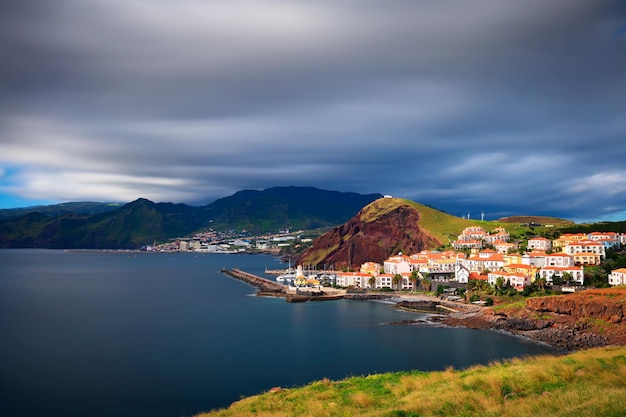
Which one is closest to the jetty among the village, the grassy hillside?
the village

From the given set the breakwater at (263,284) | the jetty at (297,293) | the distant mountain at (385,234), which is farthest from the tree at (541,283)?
the distant mountain at (385,234)

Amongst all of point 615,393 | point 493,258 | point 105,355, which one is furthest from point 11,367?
point 493,258

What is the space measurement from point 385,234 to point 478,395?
110m

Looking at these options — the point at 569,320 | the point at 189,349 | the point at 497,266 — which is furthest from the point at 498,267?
the point at 189,349

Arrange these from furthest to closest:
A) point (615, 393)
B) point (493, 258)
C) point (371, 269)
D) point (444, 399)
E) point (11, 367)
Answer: point (371, 269) < point (493, 258) < point (11, 367) < point (444, 399) < point (615, 393)

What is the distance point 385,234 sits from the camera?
4843 inches

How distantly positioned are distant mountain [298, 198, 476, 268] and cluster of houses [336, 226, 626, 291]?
11.4 meters

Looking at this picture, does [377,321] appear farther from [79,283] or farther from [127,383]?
[79,283]

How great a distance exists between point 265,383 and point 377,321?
26.3 m

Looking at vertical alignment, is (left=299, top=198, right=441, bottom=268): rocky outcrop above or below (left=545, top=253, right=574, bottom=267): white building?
above

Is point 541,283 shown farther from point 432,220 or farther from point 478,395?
point 432,220

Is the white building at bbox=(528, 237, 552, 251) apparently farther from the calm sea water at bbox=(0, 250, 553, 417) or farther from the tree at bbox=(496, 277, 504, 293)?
the calm sea water at bbox=(0, 250, 553, 417)

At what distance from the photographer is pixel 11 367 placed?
36625mm

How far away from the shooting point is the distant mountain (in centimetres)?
11481
